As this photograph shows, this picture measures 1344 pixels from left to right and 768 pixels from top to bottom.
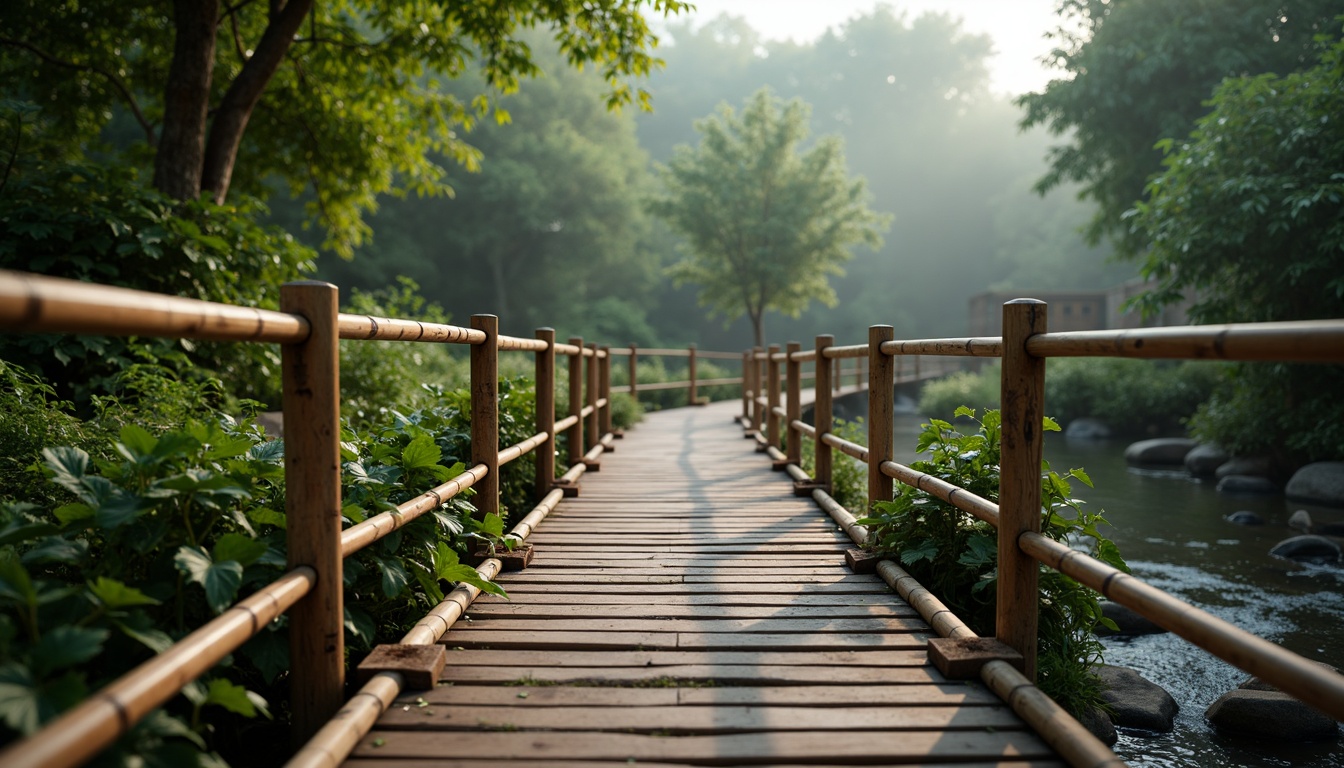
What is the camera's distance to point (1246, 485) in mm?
10266

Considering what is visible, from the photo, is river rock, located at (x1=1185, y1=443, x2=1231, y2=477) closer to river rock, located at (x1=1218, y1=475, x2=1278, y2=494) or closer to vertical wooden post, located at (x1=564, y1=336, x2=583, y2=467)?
river rock, located at (x1=1218, y1=475, x2=1278, y2=494)

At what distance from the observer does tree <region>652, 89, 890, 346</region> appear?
23547mm

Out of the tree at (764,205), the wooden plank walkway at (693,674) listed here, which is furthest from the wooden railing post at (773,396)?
the tree at (764,205)

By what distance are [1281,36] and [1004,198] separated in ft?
110

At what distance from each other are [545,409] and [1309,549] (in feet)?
20.8

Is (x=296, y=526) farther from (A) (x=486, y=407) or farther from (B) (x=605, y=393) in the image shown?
(B) (x=605, y=393)

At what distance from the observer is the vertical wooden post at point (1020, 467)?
7.75 ft

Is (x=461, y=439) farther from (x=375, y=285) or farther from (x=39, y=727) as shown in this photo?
(x=375, y=285)

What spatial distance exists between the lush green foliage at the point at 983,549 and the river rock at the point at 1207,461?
32.9ft

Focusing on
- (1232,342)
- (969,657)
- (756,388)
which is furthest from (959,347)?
(756,388)

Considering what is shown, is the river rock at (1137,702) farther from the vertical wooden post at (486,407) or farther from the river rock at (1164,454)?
the river rock at (1164,454)

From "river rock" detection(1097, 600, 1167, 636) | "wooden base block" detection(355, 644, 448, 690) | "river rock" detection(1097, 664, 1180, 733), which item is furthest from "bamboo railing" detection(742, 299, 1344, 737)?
"river rock" detection(1097, 600, 1167, 636)

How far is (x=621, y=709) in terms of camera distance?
7.07 feet

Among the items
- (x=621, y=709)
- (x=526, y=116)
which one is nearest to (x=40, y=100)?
(x=621, y=709)
